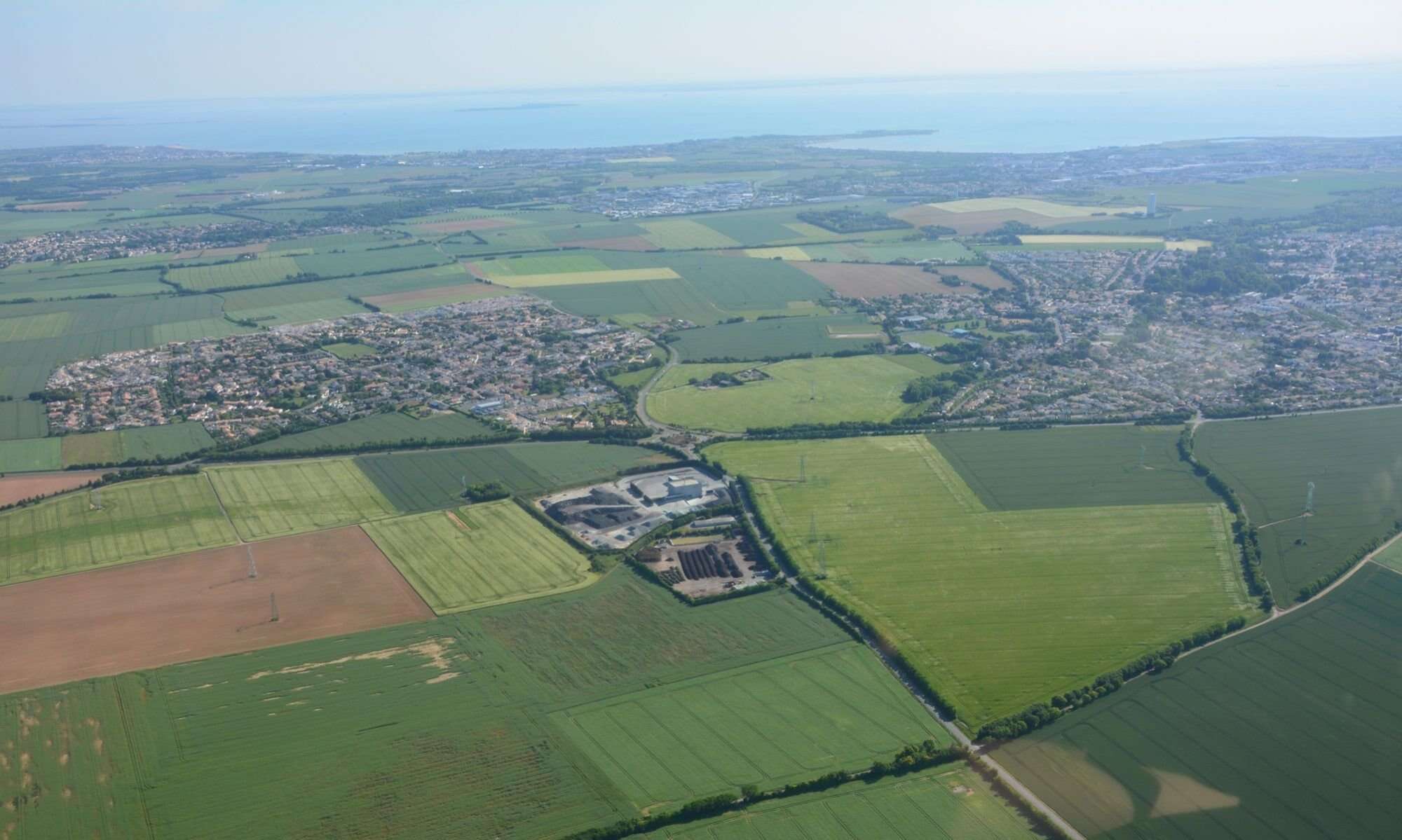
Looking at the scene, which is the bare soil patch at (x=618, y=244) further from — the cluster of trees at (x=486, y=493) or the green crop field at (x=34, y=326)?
the cluster of trees at (x=486, y=493)

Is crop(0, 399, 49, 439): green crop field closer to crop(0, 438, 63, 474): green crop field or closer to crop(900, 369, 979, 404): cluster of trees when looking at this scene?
crop(0, 438, 63, 474): green crop field

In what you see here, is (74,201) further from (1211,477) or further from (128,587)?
→ (1211,477)

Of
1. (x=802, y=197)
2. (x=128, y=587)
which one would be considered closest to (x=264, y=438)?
(x=128, y=587)

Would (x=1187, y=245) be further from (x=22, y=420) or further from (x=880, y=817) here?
(x=22, y=420)

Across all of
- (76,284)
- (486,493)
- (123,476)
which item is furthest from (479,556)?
(76,284)

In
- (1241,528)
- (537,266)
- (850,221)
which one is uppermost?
(850,221)

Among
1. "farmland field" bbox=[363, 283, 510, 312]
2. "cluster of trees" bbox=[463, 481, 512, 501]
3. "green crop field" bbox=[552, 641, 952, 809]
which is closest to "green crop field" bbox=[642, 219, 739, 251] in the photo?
"farmland field" bbox=[363, 283, 510, 312]
